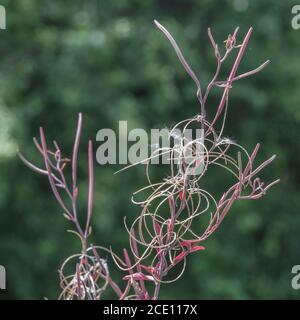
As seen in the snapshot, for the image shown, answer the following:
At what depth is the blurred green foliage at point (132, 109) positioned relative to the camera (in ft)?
17.2

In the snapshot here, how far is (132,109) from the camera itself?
5145 millimetres

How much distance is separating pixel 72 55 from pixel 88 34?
8.5 inches

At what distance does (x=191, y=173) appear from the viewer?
771 millimetres

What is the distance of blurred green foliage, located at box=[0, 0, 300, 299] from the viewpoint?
17.2 feet

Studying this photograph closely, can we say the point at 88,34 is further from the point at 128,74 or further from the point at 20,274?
the point at 20,274
